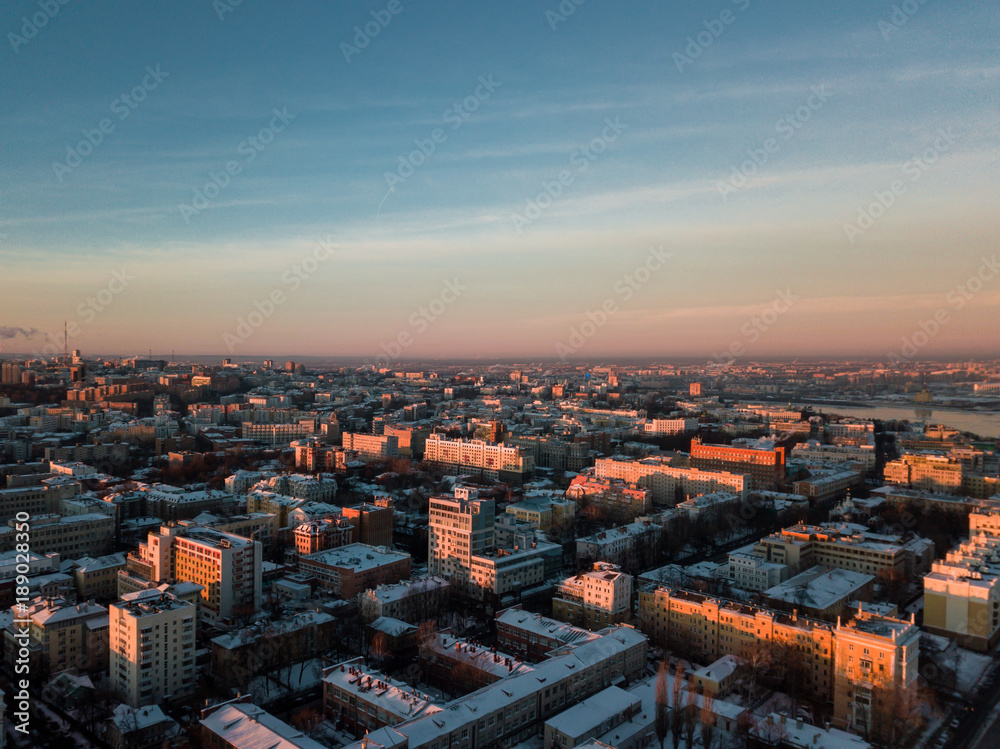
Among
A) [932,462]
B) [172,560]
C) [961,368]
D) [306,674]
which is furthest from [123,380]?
[961,368]

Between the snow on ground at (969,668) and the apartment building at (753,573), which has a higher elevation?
the apartment building at (753,573)

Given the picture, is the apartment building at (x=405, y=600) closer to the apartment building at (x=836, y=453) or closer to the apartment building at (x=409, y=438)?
the apartment building at (x=409, y=438)

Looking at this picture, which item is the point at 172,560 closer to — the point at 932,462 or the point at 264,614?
the point at 264,614

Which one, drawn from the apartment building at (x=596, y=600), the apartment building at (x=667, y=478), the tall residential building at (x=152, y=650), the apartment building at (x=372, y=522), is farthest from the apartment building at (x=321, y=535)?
the apartment building at (x=667, y=478)

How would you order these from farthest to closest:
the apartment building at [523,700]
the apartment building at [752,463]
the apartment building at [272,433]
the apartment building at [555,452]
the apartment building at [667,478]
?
the apartment building at [272,433] < the apartment building at [555,452] < the apartment building at [752,463] < the apartment building at [667,478] < the apartment building at [523,700]

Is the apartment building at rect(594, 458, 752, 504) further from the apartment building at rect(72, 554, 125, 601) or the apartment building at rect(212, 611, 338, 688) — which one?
the apartment building at rect(72, 554, 125, 601)

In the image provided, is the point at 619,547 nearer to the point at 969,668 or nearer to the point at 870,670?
the point at 969,668

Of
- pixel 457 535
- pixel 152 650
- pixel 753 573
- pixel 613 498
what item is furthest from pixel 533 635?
pixel 613 498
